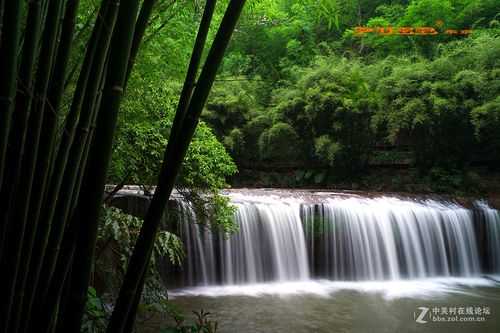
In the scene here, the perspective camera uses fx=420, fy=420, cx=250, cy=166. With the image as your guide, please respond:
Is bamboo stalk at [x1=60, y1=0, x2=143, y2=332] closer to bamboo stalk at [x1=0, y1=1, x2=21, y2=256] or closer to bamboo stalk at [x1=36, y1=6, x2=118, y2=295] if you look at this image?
bamboo stalk at [x1=36, y1=6, x2=118, y2=295]

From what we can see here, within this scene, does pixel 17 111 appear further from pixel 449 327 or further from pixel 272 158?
pixel 272 158

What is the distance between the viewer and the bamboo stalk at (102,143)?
3.22 ft

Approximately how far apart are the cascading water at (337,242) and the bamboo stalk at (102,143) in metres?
5.60

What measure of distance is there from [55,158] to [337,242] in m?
7.02

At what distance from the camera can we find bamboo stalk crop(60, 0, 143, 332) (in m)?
0.98

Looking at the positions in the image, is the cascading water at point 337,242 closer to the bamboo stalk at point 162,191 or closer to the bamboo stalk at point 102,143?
the bamboo stalk at point 162,191

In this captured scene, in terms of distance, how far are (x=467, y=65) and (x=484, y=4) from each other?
3.78 metres

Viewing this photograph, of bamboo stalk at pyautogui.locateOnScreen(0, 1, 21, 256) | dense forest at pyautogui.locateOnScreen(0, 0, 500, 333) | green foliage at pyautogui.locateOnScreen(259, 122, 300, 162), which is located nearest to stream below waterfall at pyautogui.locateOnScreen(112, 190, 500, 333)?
dense forest at pyautogui.locateOnScreen(0, 0, 500, 333)

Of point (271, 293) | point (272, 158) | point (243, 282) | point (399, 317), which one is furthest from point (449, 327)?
point (272, 158)

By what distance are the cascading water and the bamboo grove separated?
18.1ft

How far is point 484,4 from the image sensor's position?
44.2ft

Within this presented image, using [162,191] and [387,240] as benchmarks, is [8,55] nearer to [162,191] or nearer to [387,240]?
Answer: [162,191]

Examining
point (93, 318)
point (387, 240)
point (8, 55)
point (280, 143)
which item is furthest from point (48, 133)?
point (280, 143)

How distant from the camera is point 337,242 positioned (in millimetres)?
7723
